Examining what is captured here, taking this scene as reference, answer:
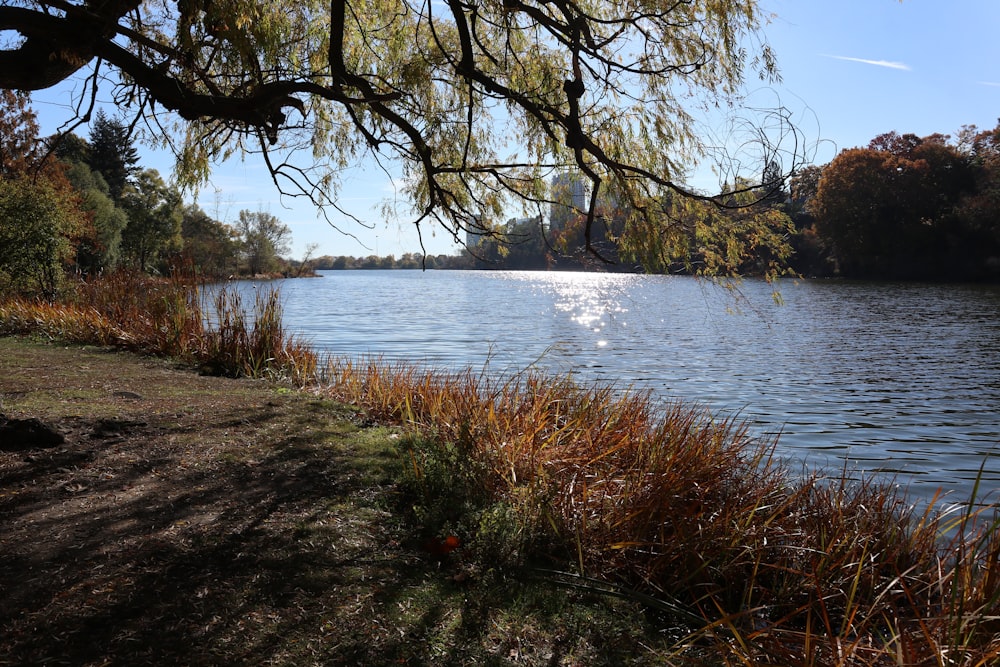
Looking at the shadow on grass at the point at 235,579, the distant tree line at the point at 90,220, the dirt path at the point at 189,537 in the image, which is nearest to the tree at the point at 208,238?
the distant tree line at the point at 90,220

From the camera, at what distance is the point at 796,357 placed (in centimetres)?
1590

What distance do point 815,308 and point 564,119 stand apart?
90.3ft

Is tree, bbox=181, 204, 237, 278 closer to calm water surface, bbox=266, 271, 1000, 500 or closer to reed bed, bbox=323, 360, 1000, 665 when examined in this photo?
calm water surface, bbox=266, 271, 1000, 500

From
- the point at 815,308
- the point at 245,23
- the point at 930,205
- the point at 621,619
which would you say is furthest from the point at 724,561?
the point at 930,205

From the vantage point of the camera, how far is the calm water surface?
8.26 metres

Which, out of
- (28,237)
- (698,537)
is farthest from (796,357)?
(28,237)

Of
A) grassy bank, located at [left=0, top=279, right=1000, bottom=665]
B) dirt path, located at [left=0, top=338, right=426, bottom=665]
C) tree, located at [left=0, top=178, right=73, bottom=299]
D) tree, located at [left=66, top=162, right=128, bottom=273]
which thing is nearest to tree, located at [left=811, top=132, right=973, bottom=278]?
tree, located at [left=66, top=162, right=128, bottom=273]

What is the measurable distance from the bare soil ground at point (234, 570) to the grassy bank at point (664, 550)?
0.12ft

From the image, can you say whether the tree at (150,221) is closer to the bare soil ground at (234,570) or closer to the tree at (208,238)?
the tree at (208,238)

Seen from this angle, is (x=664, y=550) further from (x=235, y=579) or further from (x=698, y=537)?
(x=235, y=579)

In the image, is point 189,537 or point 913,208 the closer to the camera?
point 189,537

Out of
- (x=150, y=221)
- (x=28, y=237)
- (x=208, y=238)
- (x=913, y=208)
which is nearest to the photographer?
(x=28, y=237)

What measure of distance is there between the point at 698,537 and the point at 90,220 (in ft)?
95.7

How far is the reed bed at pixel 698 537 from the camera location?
2922mm
